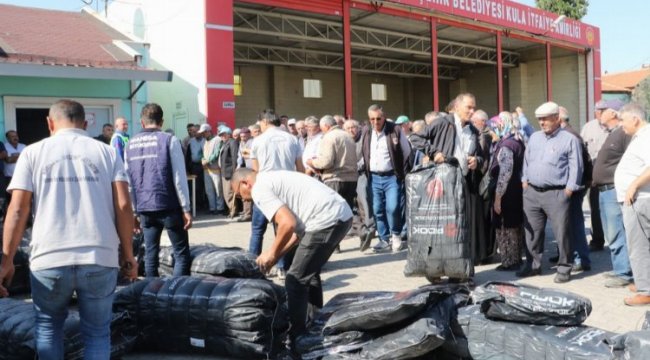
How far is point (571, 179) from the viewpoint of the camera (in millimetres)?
5922

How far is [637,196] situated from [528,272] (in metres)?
1.63

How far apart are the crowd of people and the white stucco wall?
3.91 metres

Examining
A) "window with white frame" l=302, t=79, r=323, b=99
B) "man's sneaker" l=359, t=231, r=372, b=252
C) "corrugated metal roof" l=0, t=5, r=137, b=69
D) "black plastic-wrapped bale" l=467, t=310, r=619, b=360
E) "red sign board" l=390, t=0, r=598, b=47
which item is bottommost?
"black plastic-wrapped bale" l=467, t=310, r=619, b=360

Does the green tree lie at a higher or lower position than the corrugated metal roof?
higher

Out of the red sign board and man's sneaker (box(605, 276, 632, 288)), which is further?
the red sign board

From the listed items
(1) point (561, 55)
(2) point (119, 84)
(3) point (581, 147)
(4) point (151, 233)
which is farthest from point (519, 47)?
(4) point (151, 233)

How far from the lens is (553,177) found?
235 inches

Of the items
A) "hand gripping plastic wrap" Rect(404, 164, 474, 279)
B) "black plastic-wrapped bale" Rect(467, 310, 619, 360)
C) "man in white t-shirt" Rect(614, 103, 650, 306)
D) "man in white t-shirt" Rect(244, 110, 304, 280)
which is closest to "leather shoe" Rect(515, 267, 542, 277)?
"hand gripping plastic wrap" Rect(404, 164, 474, 279)

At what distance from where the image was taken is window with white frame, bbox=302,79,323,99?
86.9 ft

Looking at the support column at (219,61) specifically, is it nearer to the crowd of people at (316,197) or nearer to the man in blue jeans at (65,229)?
the crowd of people at (316,197)

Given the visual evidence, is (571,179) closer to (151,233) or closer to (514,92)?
(151,233)

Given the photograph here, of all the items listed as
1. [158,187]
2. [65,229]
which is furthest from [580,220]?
[65,229]

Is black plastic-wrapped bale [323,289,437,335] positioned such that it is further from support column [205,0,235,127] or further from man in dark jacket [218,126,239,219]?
support column [205,0,235,127]

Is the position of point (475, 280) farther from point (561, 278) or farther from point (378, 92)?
point (378, 92)
